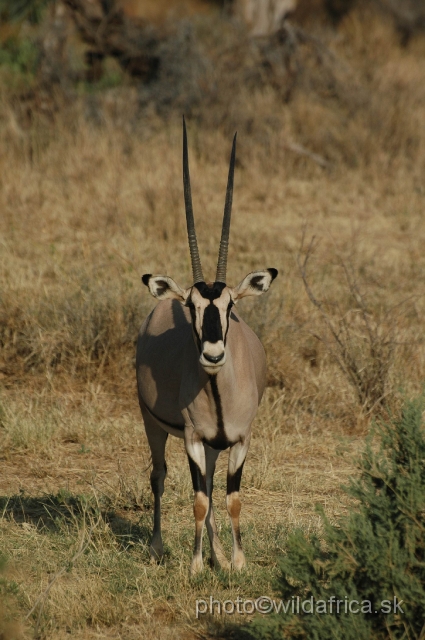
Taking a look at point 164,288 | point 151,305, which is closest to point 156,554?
point 164,288

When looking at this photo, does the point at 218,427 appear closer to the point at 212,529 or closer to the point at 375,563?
the point at 212,529

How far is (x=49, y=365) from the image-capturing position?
834cm

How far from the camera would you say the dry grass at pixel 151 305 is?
17.2 ft

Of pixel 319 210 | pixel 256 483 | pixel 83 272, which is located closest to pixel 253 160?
pixel 319 210

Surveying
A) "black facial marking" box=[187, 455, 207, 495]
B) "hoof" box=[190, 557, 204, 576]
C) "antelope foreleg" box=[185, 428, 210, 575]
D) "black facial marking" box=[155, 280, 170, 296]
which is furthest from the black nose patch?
"hoof" box=[190, 557, 204, 576]

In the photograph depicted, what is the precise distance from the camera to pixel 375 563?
3861 millimetres

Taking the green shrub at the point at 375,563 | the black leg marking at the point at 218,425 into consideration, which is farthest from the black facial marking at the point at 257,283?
the green shrub at the point at 375,563

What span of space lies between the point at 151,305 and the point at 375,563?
5119 mm

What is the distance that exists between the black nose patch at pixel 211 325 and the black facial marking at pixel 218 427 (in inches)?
15.1

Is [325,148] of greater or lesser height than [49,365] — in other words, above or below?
above

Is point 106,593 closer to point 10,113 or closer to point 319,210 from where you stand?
point 319,210

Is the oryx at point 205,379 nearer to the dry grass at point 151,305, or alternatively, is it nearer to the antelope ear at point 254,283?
the antelope ear at point 254,283

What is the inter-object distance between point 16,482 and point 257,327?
2688 millimetres

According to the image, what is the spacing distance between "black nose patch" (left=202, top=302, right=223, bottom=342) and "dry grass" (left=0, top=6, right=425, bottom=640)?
0.84 metres
